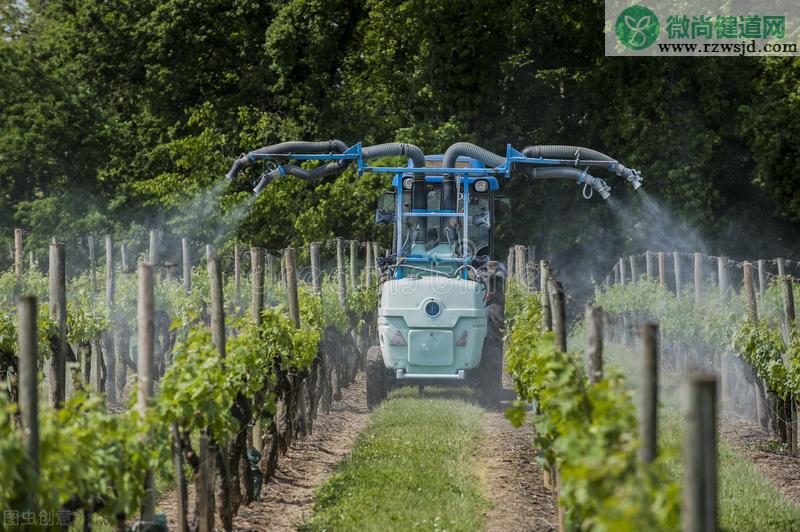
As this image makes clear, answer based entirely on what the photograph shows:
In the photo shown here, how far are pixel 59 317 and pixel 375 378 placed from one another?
7190mm

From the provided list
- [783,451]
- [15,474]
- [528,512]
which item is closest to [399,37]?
[783,451]

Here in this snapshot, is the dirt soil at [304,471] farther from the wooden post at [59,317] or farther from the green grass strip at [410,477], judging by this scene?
the wooden post at [59,317]

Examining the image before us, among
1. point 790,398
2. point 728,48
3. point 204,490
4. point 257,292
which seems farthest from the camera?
point 728,48

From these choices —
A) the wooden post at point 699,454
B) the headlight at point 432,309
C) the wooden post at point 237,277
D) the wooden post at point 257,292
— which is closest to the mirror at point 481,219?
the headlight at point 432,309

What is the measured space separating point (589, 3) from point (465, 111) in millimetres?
4818

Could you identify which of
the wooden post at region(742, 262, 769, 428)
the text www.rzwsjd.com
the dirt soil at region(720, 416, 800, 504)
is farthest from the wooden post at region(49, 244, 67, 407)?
the text www.rzwsjd.com

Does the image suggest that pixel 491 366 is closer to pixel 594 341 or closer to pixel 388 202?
pixel 388 202

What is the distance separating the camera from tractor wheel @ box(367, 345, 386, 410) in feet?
52.9

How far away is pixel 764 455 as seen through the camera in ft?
41.9

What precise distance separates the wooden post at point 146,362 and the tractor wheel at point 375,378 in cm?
807

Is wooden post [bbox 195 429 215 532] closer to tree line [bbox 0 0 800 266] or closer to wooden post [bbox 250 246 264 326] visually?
wooden post [bbox 250 246 264 326]

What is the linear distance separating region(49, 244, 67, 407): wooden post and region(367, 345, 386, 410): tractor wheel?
230 inches

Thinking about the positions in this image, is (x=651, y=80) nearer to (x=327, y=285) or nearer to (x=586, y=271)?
(x=586, y=271)

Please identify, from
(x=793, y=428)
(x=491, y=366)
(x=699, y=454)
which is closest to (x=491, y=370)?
(x=491, y=366)
